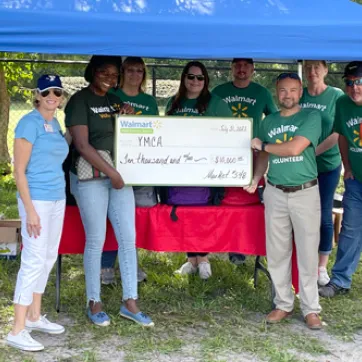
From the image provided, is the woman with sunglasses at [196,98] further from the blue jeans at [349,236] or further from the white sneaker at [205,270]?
the white sneaker at [205,270]

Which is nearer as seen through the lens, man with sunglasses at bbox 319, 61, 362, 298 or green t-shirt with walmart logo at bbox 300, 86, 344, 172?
man with sunglasses at bbox 319, 61, 362, 298

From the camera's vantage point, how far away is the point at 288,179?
3.81m

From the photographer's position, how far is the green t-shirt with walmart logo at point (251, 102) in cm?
495

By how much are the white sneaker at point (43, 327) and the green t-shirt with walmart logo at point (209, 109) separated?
69.0 inches

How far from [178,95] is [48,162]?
4.69 ft

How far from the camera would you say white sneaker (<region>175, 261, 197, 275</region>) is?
514 cm

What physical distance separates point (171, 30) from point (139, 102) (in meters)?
1.11

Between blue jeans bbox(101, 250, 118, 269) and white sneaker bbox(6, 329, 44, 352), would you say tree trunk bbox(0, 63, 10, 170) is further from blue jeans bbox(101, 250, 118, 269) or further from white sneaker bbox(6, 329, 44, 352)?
white sneaker bbox(6, 329, 44, 352)

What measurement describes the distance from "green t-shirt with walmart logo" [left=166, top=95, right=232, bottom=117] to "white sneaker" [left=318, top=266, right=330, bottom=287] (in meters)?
1.61

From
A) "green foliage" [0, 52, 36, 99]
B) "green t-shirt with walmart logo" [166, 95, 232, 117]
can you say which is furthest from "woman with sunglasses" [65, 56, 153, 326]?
"green foliage" [0, 52, 36, 99]

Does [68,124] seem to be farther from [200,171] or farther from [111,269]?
[111,269]

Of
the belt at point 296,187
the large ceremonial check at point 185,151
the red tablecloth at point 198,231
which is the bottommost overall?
the red tablecloth at point 198,231

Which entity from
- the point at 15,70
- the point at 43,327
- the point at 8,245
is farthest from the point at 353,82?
the point at 15,70

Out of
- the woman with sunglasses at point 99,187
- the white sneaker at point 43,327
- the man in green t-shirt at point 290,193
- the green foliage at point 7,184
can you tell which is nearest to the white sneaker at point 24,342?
the white sneaker at point 43,327
